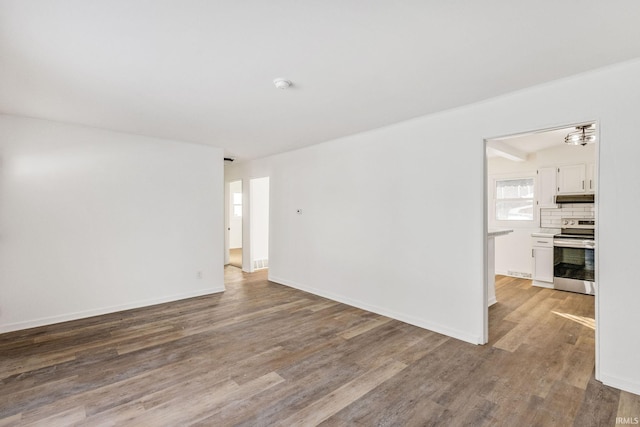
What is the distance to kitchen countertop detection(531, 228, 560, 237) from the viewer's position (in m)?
5.29

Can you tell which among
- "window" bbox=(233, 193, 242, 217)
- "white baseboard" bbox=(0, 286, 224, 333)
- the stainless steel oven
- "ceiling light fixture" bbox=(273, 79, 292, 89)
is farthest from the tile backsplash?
"window" bbox=(233, 193, 242, 217)

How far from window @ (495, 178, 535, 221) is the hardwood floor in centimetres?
251

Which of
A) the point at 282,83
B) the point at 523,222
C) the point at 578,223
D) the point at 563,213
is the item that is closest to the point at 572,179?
the point at 563,213

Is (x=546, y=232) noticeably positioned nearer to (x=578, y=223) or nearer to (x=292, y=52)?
(x=578, y=223)

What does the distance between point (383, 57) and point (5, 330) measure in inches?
196

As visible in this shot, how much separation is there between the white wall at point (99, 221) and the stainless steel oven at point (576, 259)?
586 cm

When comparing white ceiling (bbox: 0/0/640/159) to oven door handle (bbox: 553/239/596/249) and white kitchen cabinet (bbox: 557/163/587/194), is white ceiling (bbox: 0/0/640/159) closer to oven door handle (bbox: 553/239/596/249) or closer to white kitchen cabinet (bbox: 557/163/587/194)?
oven door handle (bbox: 553/239/596/249)

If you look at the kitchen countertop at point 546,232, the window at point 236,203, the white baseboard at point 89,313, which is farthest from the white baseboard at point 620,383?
the window at point 236,203

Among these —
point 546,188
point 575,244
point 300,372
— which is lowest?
point 300,372

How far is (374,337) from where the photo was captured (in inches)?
129

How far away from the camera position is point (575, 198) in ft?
17.2

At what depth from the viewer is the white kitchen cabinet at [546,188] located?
217 inches

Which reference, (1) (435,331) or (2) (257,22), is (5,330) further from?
(1) (435,331)

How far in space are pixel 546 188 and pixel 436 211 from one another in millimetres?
3720
